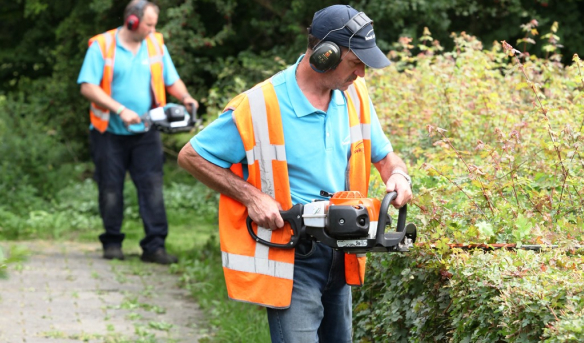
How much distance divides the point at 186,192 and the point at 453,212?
28.2ft

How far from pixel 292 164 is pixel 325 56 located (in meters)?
0.47

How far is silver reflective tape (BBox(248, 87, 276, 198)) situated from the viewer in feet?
11.8

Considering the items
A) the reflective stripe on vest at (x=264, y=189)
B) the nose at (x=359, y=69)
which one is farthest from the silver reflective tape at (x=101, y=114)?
the nose at (x=359, y=69)

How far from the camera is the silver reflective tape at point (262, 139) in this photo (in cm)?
361

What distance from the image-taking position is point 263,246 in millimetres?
3637

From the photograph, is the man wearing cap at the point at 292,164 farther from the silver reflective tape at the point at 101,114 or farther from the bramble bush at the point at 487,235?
the silver reflective tape at the point at 101,114

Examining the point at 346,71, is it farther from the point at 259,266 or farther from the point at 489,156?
the point at 489,156

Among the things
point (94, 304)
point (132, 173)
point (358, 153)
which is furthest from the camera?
point (132, 173)

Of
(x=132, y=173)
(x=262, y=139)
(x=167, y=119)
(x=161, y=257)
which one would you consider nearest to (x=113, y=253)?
(x=161, y=257)

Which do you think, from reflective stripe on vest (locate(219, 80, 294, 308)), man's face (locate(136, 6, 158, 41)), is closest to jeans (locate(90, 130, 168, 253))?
man's face (locate(136, 6, 158, 41))

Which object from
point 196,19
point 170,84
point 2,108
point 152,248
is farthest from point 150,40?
point 2,108

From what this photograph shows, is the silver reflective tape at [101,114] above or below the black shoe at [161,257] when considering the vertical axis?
above

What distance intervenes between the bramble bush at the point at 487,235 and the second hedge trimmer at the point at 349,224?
1.05 feet

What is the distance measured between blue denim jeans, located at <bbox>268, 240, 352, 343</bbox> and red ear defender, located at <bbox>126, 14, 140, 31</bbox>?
483cm
